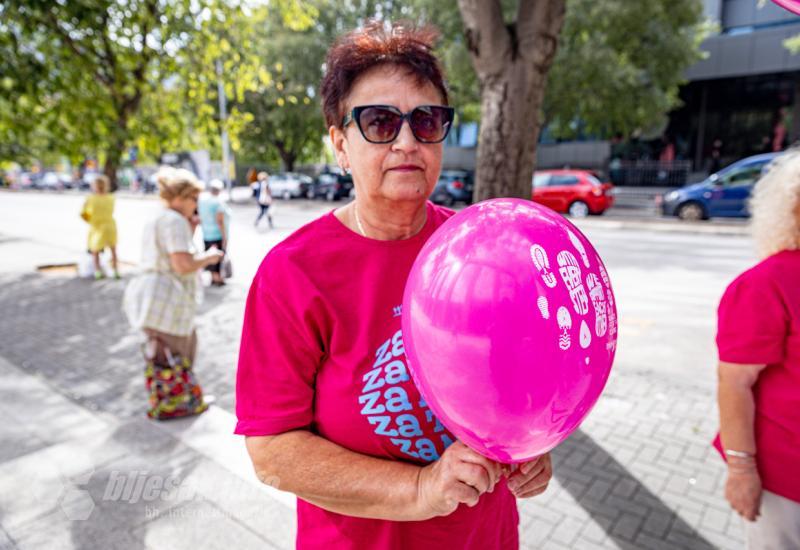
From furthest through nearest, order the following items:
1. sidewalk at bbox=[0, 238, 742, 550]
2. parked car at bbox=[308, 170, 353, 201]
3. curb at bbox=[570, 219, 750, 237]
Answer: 1. parked car at bbox=[308, 170, 353, 201]
2. curb at bbox=[570, 219, 750, 237]
3. sidewalk at bbox=[0, 238, 742, 550]

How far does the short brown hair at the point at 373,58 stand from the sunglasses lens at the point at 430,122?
0.28 feet

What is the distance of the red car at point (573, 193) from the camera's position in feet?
59.7

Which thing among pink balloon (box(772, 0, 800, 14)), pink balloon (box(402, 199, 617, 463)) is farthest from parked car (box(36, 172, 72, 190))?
pink balloon (box(772, 0, 800, 14))

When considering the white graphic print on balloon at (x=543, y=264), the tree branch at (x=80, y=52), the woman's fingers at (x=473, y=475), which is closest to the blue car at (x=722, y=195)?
the tree branch at (x=80, y=52)

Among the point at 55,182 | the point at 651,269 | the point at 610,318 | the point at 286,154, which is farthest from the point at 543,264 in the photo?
the point at 55,182

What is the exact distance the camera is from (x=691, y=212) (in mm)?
16906

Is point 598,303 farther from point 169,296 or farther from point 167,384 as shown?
point 167,384

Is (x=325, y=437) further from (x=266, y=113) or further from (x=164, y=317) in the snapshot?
(x=266, y=113)

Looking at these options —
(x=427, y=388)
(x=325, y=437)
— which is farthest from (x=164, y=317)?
(x=427, y=388)

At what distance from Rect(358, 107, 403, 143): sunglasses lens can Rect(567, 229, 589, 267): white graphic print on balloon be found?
0.50 meters

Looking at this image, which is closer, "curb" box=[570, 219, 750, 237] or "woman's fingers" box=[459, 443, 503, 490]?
"woman's fingers" box=[459, 443, 503, 490]

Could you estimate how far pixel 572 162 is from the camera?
3077cm

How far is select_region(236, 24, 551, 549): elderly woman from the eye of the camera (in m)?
1.26

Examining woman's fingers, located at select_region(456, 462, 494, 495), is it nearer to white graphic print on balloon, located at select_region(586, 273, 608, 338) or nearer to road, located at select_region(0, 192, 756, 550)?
white graphic print on balloon, located at select_region(586, 273, 608, 338)
